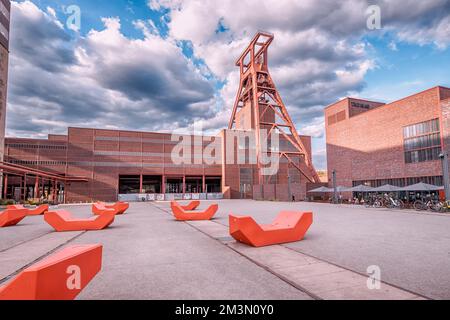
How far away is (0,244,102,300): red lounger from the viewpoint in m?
2.75

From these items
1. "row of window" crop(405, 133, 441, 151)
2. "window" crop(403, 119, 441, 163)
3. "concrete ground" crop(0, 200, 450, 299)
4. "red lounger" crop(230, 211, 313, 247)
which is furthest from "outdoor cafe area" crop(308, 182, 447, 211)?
"red lounger" crop(230, 211, 313, 247)

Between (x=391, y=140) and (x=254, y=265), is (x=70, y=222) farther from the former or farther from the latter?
(x=391, y=140)

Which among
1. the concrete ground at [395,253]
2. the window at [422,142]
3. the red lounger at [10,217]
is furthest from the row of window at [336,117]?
the red lounger at [10,217]

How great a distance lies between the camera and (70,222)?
453 inches

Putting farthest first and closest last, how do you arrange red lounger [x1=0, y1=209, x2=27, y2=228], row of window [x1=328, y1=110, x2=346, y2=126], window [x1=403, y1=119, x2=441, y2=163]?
row of window [x1=328, y1=110, x2=346, y2=126]
window [x1=403, y1=119, x2=441, y2=163]
red lounger [x1=0, y1=209, x2=27, y2=228]

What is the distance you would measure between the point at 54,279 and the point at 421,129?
39438 millimetres

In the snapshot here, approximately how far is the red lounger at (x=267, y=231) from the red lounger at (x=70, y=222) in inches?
260

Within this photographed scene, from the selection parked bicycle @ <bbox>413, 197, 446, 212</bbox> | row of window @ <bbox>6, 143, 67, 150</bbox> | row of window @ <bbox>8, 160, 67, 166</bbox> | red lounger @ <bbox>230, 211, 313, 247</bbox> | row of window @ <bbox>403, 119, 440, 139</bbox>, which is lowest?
parked bicycle @ <bbox>413, 197, 446, 212</bbox>

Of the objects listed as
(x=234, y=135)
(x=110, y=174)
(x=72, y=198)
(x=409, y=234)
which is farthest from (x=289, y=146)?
(x=409, y=234)

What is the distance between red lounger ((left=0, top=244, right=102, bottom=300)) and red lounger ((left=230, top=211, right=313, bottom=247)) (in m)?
3.99

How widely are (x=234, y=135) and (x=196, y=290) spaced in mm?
51464

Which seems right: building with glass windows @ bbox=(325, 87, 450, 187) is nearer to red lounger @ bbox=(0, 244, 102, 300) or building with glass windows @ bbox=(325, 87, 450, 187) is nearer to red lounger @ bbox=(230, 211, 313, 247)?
red lounger @ bbox=(230, 211, 313, 247)

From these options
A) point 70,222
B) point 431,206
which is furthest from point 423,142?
point 70,222
